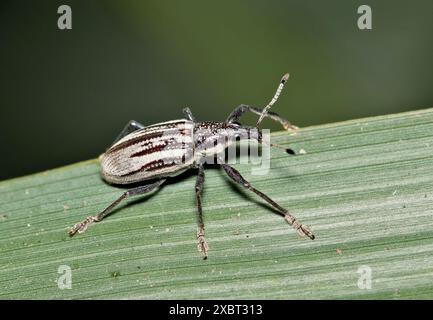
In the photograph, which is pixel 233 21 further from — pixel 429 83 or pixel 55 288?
pixel 55 288

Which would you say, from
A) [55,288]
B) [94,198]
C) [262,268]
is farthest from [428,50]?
[55,288]

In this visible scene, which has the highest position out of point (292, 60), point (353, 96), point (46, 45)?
point (46, 45)

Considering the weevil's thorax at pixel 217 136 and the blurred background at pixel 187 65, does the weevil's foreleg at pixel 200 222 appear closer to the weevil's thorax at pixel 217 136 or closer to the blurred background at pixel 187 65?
the weevil's thorax at pixel 217 136

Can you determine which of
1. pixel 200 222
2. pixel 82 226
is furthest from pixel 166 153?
pixel 82 226

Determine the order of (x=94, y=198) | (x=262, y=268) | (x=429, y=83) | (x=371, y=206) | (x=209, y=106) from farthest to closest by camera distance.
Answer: (x=209, y=106)
(x=429, y=83)
(x=94, y=198)
(x=371, y=206)
(x=262, y=268)

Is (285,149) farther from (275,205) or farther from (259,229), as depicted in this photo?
(259,229)

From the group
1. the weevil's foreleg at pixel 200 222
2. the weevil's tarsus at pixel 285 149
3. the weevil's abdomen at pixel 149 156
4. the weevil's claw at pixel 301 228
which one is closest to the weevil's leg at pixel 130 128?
the weevil's abdomen at pixel 149 156
